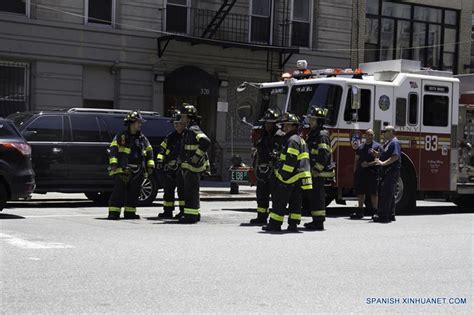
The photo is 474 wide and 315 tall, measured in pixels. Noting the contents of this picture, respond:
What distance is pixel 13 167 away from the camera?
12750 mm

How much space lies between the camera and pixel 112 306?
6352 millimetres

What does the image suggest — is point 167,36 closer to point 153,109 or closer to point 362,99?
point 153,109

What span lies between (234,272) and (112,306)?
6.42ft

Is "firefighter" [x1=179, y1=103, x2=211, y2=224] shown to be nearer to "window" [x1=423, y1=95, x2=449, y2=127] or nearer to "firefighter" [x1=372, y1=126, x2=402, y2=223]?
"firefighter" [x1=372, y1=126, x2=402, y2=223]

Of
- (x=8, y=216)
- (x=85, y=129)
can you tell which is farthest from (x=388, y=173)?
(x=8, y=216)

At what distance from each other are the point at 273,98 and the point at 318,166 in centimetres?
355

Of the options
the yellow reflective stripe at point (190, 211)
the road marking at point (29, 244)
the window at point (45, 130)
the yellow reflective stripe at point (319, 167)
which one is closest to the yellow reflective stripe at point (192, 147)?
the yellow reflective stripe at point (190, 211)

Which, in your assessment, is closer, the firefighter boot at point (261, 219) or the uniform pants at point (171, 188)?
the firefighter boot at point (261, 219)

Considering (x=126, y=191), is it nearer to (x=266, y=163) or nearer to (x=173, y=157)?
(x=173, y=157)

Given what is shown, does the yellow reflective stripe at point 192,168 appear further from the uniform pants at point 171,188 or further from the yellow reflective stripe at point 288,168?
the yellow reflective stripe at point 288,168

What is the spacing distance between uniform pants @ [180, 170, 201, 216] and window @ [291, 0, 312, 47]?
15.7 meters

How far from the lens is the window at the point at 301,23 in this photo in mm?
27516

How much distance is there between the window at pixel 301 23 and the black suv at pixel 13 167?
1604 cm

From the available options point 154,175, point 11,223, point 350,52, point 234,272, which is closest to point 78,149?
point 154,175
